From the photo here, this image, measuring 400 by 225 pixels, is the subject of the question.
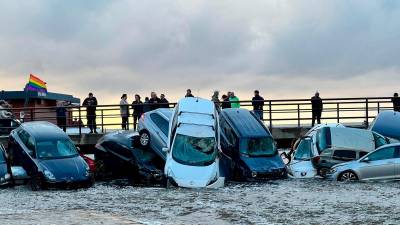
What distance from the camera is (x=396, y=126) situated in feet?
87.6

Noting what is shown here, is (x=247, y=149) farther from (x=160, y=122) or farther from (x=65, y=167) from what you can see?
(x=65, y=167)

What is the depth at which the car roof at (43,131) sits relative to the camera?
23.0 meters

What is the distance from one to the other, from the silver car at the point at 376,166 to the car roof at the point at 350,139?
6.46ft

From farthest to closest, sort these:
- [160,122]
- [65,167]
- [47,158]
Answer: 1. [160,122]
2. [47,158]
3. [65,167]

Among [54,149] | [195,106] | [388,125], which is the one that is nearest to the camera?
[54,149]

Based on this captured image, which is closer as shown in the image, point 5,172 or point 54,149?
point 5,172

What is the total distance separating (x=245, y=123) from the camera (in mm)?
25219

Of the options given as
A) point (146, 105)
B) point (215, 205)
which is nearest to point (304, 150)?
point (146, 105)

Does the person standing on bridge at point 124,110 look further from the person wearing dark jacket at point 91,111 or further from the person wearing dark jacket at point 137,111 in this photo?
the person wearing dark jacket at point 91,111

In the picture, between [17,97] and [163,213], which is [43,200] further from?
[17,97]

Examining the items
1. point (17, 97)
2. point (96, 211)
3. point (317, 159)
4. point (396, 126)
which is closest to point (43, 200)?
point (96, 211)

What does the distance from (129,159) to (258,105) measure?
8.42 meters

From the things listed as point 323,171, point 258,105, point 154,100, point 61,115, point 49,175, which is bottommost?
A: point 323,171

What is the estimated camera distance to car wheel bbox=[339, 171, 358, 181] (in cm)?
2222
